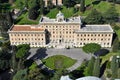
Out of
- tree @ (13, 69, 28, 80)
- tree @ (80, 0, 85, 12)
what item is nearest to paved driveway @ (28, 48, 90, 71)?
tree @ (13, 69, 28, 80)

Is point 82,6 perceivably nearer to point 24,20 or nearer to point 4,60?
point 24,20

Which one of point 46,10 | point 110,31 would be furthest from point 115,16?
point 46,10

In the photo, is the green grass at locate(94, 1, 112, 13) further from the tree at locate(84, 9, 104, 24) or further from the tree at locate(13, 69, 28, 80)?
the tree at locate(13, 69, 28, 80)

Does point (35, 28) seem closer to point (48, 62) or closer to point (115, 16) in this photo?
point (48, 62)

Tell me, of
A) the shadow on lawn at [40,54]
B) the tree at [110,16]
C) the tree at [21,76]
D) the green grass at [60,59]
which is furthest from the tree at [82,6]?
the tree at [21,76]

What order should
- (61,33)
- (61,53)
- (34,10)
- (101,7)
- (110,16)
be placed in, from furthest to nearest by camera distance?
(101,7), (34,10), (110,16), (61,33), (61,53)

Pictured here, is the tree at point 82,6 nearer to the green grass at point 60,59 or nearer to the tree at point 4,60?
the green grass at point 60,59

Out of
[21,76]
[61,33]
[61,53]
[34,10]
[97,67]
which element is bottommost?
[61,53]

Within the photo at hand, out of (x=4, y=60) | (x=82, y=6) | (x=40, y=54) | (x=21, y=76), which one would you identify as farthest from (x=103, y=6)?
(x=21, y=76)
